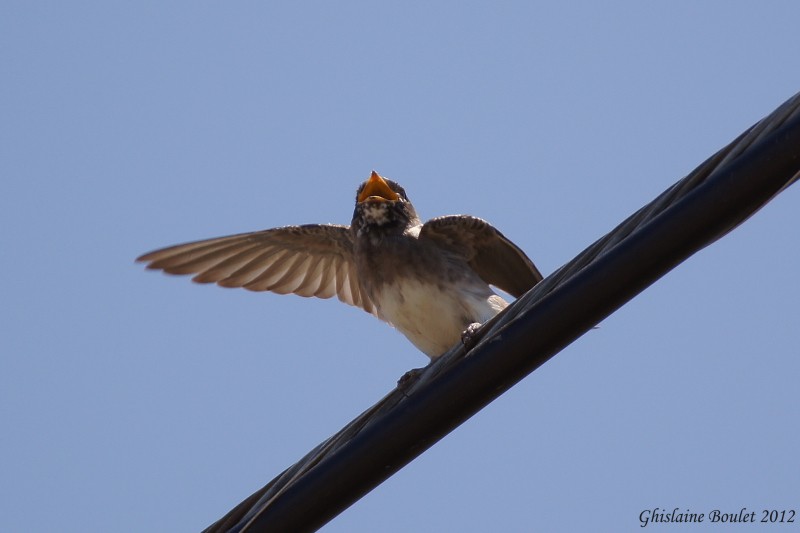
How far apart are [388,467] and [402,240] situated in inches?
154

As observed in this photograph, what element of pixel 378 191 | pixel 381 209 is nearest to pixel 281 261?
pixel 378 191

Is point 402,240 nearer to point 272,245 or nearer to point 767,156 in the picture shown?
point 272,245

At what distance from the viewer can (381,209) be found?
7715mm

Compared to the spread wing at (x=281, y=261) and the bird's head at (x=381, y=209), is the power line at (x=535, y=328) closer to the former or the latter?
the bird's head at (x=381, y=209)

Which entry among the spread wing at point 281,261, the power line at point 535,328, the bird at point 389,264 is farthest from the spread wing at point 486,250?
the power line at point 535,328

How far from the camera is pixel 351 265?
348 inches

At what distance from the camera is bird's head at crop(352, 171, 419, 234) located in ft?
25.2

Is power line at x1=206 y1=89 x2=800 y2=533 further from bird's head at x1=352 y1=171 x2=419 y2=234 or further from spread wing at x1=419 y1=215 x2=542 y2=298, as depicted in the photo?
bird's head at x1=352 y1=171 x2=419 y2=234

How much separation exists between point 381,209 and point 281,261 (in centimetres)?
150

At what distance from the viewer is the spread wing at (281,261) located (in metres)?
8.59

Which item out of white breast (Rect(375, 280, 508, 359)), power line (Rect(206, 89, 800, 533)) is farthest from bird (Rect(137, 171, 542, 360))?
power line (Rect(206, 89, 800, 533))

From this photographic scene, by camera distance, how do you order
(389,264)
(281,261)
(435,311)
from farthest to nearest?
(281,261), (389,264), (435,311)

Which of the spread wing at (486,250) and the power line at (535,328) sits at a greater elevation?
the spread wing at (486,250)

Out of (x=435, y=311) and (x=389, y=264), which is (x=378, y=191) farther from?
(x=435, y=311)
